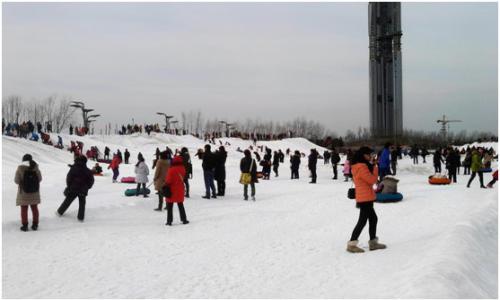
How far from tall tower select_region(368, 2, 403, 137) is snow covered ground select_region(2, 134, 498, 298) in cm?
7790

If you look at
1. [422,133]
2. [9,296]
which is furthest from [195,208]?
[422,133]

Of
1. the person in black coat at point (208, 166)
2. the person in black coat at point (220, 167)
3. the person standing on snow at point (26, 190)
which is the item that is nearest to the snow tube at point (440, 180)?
the person in black coat at point (220, 167)

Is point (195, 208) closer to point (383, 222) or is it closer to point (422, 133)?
point (383, 222)

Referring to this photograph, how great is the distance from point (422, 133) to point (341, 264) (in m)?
117

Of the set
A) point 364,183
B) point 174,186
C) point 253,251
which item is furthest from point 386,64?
point 253,251

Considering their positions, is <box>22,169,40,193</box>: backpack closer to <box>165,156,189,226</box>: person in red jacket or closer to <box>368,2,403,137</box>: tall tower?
<box>165,156,189,226</box>: person in red jacket

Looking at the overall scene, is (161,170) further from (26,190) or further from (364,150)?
(364,150)

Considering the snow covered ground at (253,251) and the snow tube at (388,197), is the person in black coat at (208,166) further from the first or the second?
the snow tube at (388,197)

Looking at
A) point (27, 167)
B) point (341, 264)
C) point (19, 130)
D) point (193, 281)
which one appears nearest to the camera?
point (193, 281)

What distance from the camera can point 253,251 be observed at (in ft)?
26.3

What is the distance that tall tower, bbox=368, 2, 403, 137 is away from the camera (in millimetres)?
86688

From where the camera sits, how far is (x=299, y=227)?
1037cm

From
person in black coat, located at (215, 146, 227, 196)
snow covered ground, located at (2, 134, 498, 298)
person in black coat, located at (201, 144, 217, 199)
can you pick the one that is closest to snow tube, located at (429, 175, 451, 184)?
snow covered ground, located at (2, 134, 498, 298)

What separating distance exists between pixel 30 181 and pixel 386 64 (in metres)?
86.0
